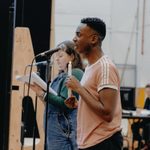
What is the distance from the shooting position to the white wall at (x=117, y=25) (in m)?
9.95

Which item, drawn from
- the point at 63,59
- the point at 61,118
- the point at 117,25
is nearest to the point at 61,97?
the point at 61,118

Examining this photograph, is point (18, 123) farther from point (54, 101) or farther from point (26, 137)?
point (54, 101)

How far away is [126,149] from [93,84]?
5215 millimetres

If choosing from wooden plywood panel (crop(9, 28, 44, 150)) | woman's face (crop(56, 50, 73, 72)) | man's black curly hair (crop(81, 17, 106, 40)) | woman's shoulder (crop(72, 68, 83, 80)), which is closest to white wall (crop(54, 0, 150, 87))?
wooden plywood panel (crop(9, 28, 44, 150))

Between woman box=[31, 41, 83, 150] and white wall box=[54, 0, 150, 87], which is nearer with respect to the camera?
woman box=[31, 41, 83, 150]

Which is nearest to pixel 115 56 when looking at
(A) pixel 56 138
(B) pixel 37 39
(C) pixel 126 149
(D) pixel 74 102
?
(C) pixel 126 149

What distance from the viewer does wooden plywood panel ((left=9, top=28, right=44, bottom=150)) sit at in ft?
13.3

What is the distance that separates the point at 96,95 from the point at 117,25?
8239 millimetres

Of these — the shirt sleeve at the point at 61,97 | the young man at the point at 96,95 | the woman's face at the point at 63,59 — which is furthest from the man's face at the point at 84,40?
the woman's face at the point at 63,59

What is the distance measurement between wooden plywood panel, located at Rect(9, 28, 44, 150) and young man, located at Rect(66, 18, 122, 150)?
195cm

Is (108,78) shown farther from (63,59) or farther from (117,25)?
(117,25)

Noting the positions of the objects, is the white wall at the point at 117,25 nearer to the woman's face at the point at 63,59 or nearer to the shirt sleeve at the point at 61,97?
the woman's face at the point at 63,59

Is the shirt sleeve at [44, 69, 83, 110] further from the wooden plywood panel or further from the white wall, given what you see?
the white wall

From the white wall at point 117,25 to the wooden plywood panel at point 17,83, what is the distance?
18.9 ft
